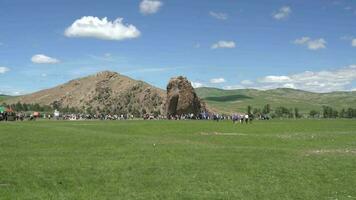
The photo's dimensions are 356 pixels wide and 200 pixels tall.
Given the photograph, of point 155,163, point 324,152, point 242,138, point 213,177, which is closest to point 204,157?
point 155,163

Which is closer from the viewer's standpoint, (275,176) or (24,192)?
(24,192)

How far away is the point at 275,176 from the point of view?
83.0 ft

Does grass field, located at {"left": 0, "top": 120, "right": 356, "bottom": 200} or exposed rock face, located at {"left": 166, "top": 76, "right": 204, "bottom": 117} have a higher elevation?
exposed rock face, located at {"left": 166, "top": 76, "right": 204, "bottom": 117}

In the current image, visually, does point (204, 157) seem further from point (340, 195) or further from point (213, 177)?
point (340, 195)

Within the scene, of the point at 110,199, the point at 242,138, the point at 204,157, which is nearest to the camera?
the point at 110,199

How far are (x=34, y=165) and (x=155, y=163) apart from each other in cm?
689

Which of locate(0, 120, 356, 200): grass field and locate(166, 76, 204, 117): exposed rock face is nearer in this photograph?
locate(0, 120, 356, 200): grass field

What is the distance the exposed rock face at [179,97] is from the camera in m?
145

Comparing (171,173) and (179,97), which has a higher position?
(179,97)

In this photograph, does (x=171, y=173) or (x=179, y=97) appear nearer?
(x=171, y=173)

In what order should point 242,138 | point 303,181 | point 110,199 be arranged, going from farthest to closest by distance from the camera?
point 242,138
point 303,181
point 110,199

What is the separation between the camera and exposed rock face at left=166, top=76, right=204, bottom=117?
145 m

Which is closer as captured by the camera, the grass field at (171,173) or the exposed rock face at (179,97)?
the grass field at (171,173)

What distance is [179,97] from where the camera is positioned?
146875 millimetres
